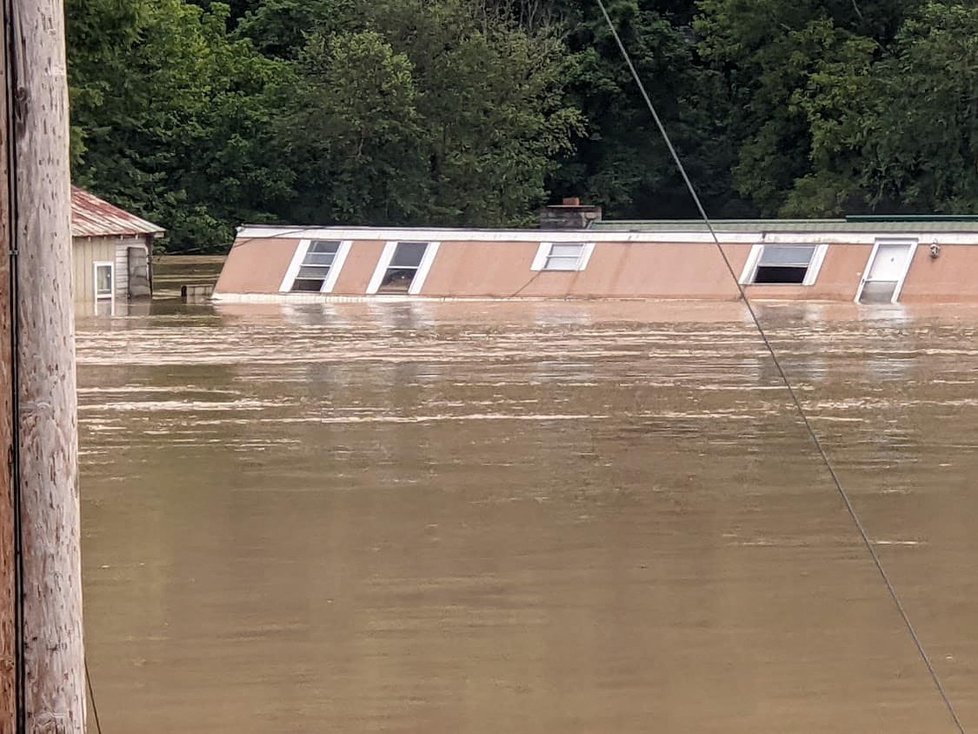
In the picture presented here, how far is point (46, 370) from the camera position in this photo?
446 centimetres

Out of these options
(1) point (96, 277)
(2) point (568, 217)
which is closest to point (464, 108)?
(2) point (568, 217)

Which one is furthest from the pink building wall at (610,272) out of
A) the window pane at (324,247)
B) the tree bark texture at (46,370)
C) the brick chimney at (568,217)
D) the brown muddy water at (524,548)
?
the tree bark texture at (46,370)

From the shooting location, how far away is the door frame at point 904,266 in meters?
30.3

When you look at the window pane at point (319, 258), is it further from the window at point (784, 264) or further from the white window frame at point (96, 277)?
the window at point (784, 264)

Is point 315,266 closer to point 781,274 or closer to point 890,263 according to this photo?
point 781,274

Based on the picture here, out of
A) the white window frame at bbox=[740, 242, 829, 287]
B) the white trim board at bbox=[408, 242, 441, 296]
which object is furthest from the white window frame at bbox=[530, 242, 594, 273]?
the white window frame at bbox=[740, 242, 829, 287]

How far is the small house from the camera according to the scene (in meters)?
30.5

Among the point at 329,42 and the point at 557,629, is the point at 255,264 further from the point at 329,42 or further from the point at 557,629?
the point at 557,629

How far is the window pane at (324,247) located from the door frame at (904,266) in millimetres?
9717

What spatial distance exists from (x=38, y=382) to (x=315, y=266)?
28.7 m

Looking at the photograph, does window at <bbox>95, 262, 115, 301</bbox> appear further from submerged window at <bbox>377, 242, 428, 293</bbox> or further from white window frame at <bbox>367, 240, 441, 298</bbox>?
submerged window at <bbox>377, 242, 428, 293</bbox>

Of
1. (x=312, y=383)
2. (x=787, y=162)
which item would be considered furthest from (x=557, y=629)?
(x=787, y=162)

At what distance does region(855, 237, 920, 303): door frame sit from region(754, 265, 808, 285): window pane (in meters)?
1.06

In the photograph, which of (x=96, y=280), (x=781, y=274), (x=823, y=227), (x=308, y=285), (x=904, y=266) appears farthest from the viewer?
(x=308, y=285)
